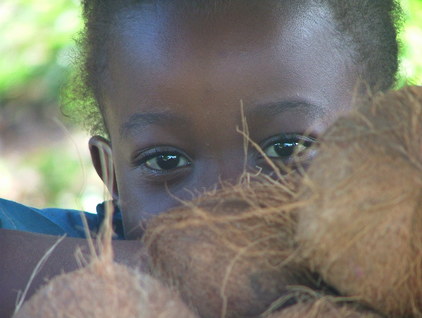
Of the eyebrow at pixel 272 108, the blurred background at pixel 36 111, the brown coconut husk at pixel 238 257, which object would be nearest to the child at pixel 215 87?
the eyebrow at pixel 272 108

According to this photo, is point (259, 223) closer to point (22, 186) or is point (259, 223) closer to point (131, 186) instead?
point (131, 186)

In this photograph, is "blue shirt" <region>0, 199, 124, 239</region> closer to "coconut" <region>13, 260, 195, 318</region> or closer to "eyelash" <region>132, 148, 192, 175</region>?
"eyelash" <region>132, 148, 192, 175</region>

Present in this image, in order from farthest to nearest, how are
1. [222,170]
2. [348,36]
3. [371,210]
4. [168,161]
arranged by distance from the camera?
[348,36] → [168,161] → [222,170] → [371,210]

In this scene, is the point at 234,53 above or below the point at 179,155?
above

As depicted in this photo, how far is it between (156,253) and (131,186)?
2.69 ft

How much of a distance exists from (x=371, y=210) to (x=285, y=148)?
0.81m

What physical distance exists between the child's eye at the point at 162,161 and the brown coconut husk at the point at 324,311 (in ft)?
2.70

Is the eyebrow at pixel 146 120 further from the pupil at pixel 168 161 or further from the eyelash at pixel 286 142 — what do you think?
the eyelash at pixel 286 142

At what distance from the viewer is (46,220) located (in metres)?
1.74

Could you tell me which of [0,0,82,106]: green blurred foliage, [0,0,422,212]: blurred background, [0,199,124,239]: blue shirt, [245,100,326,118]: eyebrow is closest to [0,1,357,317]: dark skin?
[245,100,326,118]: eyebrow

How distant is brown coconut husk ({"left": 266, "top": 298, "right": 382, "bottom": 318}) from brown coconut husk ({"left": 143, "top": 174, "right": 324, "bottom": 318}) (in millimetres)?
51

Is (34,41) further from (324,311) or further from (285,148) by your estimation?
(324,311)

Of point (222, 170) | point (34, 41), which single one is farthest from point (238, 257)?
point (34, 41)

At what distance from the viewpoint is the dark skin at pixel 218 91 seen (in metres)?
1.56
